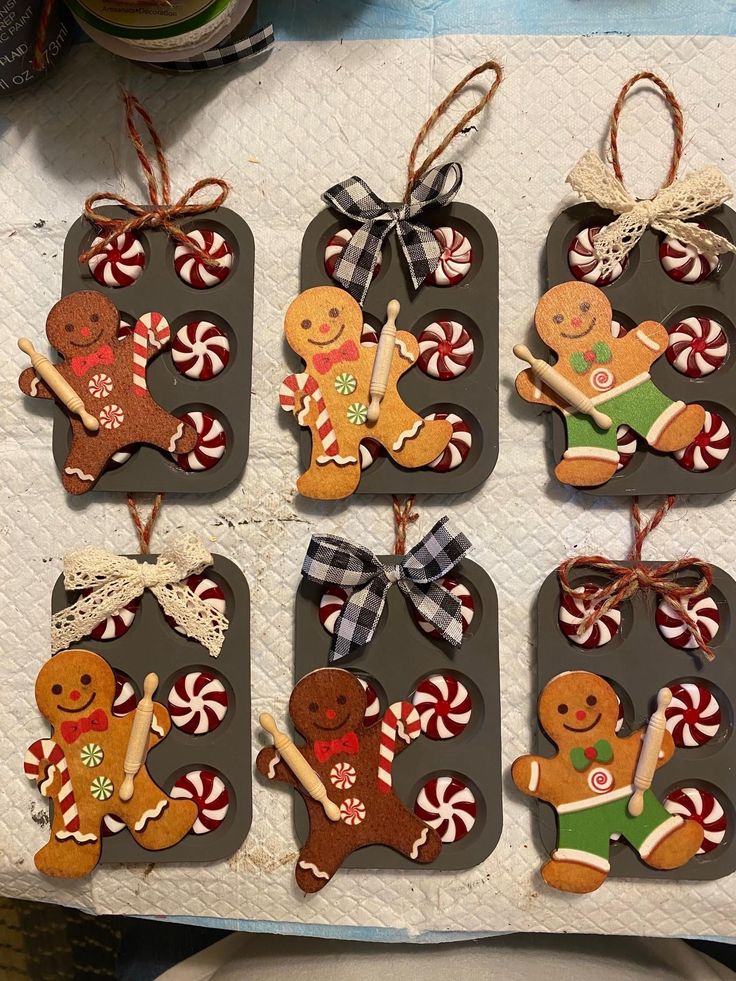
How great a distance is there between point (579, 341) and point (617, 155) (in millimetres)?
199

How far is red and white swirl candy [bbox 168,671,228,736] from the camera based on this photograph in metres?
0.76

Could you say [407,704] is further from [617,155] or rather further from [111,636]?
[617,155]

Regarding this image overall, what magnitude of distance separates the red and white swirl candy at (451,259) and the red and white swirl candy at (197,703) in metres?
0.44

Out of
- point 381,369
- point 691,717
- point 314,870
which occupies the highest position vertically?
point 381,369

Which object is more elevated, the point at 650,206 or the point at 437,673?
the point at 650,206

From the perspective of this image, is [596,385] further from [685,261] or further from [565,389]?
[685,261]

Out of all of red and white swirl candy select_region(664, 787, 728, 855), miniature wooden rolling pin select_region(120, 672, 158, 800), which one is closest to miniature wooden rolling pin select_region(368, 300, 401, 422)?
miniature wooden rolling pin select_region(120, 672, 158, 800)

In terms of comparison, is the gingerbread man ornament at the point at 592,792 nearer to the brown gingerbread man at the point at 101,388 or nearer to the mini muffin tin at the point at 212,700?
the mini muffin tin at the point at 212,700

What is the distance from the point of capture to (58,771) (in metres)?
0.75

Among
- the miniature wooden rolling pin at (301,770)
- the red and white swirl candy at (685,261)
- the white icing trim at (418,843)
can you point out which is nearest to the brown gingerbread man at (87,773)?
the miniature wooden rolling pin at (301,770)

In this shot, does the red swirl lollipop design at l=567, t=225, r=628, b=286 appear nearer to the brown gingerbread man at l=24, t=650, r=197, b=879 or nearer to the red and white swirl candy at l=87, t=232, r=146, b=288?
the red and white swirl candy at l=87, t=232, r=146, b=288

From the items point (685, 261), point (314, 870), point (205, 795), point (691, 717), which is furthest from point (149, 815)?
point (685, 261)

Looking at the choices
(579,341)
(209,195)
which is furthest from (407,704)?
(209,195)

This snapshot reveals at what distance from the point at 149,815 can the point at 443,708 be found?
291 millimetres
